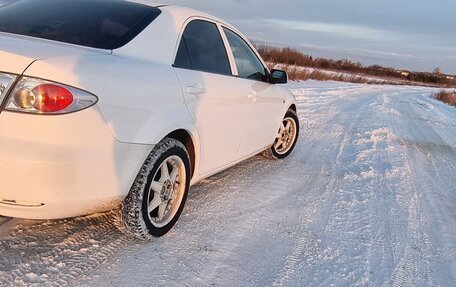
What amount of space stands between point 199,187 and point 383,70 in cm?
6894

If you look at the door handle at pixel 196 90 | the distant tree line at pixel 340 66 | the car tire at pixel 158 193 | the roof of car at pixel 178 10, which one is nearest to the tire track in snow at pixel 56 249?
the car tire at pixel 158 193

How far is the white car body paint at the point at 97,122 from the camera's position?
6.96ft

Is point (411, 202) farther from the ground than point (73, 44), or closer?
closer

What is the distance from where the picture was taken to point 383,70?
6700 centimetres

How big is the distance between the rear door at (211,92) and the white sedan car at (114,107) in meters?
0.01

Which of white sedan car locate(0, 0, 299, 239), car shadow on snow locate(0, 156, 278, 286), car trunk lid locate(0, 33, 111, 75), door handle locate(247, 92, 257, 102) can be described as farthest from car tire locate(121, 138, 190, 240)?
door handle locate(247, 92, 257, 102)

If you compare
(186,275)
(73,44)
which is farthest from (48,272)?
(73,44)

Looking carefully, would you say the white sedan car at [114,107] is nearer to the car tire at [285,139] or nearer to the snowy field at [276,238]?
the snowy field at [276,238]

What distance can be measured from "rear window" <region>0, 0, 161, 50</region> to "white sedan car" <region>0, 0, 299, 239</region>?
1 centimetres

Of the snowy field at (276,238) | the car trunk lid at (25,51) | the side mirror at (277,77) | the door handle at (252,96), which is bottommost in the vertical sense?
the snowy field at (276,238)

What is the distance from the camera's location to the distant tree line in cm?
2641

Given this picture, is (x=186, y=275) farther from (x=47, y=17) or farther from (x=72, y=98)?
(x=47, y=17)

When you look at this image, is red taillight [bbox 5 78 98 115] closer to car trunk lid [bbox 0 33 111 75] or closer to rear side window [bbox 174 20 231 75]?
car trunk lid [bbox 0 33 111 75]

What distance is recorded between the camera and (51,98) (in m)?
2.14
